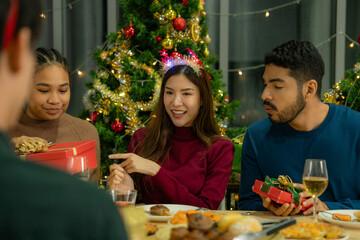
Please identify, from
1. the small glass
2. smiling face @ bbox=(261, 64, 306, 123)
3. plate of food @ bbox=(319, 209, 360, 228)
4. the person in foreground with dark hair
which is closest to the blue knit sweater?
smiling face @ bbox=(261, 64, 306, 123)

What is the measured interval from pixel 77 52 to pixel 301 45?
3.74m

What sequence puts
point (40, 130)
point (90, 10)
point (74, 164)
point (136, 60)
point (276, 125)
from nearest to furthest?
point (74, 164), point (276, 125), point (40, 130), point (136, 60), point (90, 10)

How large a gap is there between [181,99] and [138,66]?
1595mm

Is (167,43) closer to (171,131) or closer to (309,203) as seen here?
(171,131)

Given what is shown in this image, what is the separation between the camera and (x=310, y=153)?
202 cm

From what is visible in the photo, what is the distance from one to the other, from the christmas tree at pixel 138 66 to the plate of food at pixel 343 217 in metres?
2.34

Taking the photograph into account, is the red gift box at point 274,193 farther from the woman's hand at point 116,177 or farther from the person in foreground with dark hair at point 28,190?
the person in foreground with dark hair at point 28,190

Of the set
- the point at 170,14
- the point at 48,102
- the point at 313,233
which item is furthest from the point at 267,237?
the point at 170,14

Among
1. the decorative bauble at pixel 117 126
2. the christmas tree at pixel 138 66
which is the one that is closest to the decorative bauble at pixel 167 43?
the christmas tree at pixel 138 66

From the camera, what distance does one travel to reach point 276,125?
218 centimetres

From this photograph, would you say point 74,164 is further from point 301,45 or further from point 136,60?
point 136,60

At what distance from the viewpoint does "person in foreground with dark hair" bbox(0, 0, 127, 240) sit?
41 cm

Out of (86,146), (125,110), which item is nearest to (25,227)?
(86,146)

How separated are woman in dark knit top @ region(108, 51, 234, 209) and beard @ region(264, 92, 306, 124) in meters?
0.36
